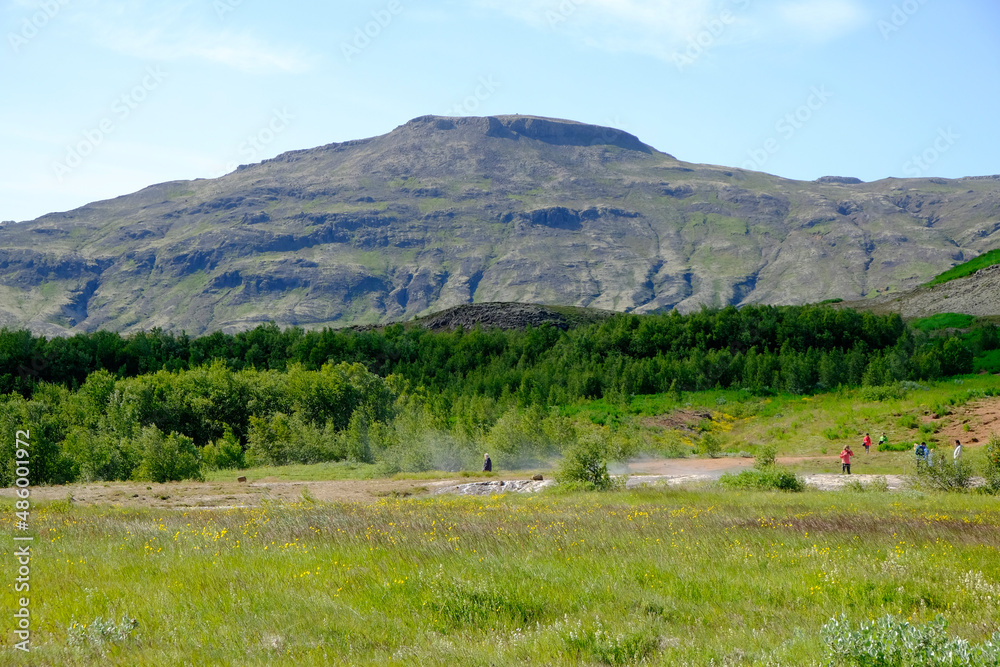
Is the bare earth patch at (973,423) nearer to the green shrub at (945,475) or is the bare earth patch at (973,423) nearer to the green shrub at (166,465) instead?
the green shrub at (945,475)

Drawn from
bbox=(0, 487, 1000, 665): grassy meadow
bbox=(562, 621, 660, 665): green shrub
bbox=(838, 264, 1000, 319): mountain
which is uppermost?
bbox=(838, 264, 1000, 319): mountain

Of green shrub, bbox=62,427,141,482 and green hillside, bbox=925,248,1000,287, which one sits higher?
green hillside, bbox=925,248,1000,287

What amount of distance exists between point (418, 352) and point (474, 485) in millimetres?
49534

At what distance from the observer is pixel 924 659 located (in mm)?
5594

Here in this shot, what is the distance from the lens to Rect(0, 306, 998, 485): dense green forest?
40.2 meters

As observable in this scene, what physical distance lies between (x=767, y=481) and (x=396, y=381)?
140 ft

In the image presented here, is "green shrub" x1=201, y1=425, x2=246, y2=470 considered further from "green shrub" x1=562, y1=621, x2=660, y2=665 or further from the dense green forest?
"green shrub" x1=562, y1=621, x2=660, y2=665

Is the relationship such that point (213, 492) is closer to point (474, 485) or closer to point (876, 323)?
point (474, 485)

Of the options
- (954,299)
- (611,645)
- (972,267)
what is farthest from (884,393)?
(972,267)

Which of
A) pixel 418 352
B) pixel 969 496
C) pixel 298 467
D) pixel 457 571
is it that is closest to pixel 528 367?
pixel 418 352

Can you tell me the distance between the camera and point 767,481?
78.8 ft

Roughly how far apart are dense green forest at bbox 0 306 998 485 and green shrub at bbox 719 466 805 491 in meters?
15.4

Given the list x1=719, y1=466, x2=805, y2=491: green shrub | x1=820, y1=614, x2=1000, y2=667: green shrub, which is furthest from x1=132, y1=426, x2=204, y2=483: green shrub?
x1=820, y1=614, x2=1000, y2=667: green shrub

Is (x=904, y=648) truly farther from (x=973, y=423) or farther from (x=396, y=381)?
(x=396, y=381)
